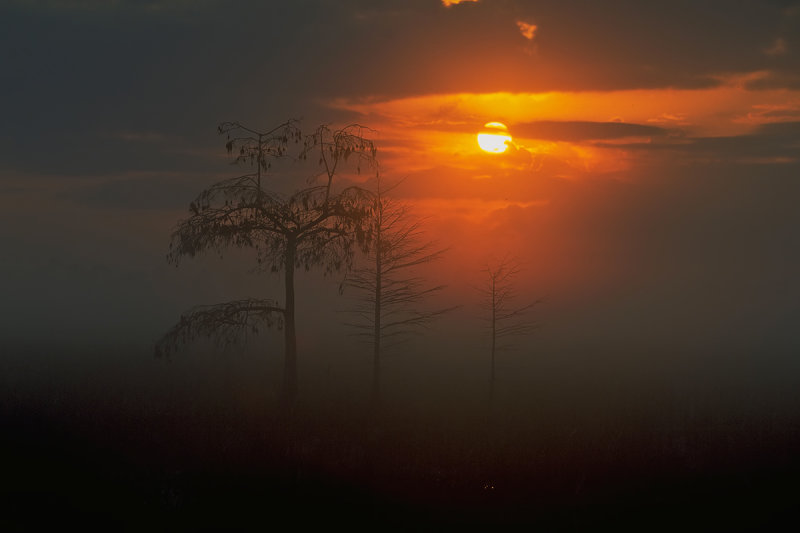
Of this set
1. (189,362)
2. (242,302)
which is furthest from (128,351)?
(242,302)

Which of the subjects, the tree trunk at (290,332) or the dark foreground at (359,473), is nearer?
the dark foreground at (359,473)

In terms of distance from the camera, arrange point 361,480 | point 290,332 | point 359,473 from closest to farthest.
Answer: point 361,480
point 359,473
point 290,332

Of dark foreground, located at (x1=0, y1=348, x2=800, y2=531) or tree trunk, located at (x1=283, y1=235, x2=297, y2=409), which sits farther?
tree trunk, located at (x1=283, y1=235, x2=297, y2=409)

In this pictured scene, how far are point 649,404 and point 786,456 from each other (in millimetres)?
14376

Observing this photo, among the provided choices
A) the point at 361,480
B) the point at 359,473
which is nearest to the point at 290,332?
the point at 359,473

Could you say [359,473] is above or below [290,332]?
below

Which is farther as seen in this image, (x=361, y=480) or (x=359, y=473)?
(x=359, y=473)

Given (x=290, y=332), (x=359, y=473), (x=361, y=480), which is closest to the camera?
(x=361, y=480)

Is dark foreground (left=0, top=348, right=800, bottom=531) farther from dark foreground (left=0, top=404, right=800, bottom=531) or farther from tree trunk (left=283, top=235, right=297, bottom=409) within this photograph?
tree trunk (left=283, top=235, right=297, bottom=409)

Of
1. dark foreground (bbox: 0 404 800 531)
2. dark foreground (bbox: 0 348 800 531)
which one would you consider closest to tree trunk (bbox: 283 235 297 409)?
dark foreground (bbox: 0 348 800 531)

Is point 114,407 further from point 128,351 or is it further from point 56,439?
point 128,351

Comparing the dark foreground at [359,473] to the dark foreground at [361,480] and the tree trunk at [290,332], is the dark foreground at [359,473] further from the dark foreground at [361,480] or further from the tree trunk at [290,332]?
the tree trunk at [290,332]

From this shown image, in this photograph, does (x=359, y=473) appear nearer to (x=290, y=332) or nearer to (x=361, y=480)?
(x=361, y=480)

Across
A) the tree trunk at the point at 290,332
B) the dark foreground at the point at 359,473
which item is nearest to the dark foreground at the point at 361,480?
the dark foreground at the point at 359,473
